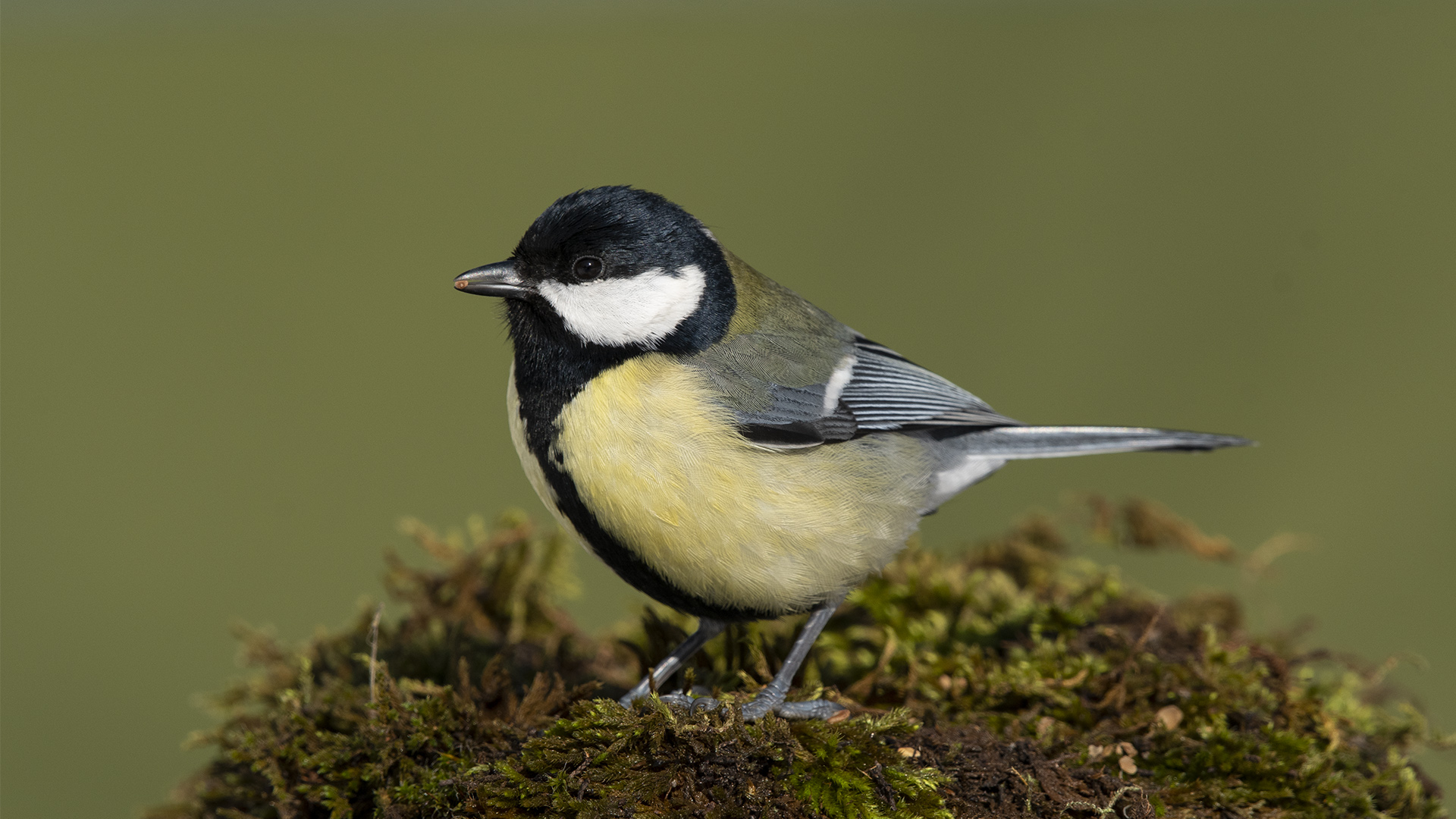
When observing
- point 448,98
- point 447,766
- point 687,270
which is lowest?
point 447,766

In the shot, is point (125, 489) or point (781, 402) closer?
point (781, 402)

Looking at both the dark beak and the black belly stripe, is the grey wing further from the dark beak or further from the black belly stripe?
the dark beak

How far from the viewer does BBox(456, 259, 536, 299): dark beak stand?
201cm

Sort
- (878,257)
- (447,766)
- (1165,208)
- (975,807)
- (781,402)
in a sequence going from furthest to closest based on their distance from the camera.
→ (878,257) < (1165,208) < (781,402) < (447,766) < (975,807)

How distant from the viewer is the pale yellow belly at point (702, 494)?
6.14ft

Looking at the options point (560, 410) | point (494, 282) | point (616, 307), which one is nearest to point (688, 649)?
point (560, 410)

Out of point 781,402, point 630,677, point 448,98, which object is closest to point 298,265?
point 448,98

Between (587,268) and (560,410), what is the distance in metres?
0.29

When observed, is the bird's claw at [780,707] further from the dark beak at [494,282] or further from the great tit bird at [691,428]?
the dark beak at [494,282]

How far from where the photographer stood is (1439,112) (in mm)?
5270

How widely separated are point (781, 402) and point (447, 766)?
3.09 ft

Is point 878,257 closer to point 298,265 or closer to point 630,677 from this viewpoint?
point 298,265

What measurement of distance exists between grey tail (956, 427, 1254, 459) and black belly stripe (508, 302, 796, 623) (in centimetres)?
69

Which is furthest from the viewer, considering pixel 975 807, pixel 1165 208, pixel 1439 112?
pixel 1165 208
